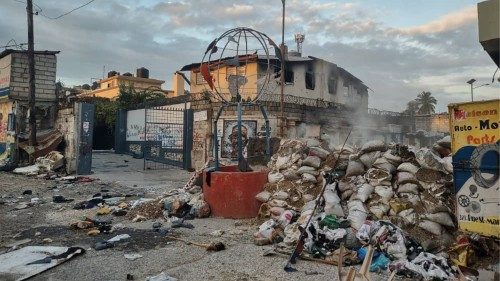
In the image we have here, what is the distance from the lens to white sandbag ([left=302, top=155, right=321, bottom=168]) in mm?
6445

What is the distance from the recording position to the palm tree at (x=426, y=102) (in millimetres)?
53750

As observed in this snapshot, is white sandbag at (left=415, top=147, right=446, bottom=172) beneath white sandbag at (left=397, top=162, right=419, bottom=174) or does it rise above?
above

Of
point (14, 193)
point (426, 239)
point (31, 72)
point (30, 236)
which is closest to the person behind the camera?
point (426, 239)

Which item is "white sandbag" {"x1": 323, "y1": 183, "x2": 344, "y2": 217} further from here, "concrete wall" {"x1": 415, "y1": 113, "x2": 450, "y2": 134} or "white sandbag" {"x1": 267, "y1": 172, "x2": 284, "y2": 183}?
"concrete wall" {"x1": 415, "y1": 113, "x2": 450, "y2": 134}

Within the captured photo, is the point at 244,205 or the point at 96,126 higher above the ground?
the point at 96,126

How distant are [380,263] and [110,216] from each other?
4790mm

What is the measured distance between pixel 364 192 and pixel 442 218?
105cm

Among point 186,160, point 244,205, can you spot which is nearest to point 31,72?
point 186,160

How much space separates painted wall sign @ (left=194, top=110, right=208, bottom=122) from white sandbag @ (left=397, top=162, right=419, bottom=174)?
10673mm

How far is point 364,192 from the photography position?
5.25 m

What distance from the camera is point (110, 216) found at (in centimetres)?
679

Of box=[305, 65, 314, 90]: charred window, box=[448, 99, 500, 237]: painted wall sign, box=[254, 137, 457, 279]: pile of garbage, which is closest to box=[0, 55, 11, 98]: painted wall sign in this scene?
box=[254, 137, 457, 279]: pile of garbage

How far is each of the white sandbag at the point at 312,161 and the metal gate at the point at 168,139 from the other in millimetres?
8912

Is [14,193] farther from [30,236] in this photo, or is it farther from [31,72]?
[31,72]
